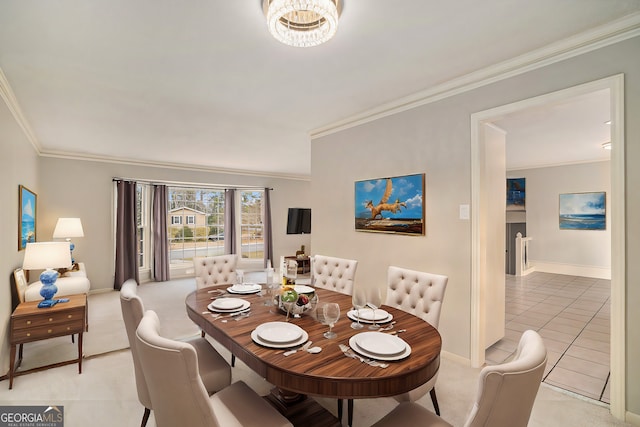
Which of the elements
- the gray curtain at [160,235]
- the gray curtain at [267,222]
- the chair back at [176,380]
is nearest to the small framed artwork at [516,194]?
the gray curtain at [267,222]

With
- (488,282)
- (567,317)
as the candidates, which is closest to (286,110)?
(488,282)

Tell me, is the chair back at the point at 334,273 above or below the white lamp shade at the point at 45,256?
below

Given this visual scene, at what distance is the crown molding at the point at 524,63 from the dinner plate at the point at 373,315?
2109 millimetres

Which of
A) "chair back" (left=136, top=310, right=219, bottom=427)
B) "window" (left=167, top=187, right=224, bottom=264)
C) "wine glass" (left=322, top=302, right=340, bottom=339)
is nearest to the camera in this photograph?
"chair back" (left=136, top=310, right=219, bottom=427)

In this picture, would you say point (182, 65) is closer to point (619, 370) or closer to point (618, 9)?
point (618, 9)

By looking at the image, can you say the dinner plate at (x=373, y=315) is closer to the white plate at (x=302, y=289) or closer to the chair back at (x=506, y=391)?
the white plate at (x=302, y=289)

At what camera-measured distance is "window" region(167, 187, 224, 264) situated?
700 cm

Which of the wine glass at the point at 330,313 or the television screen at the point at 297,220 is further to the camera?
the television screen at the point at 297,220

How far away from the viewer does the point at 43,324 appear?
8.50 feet

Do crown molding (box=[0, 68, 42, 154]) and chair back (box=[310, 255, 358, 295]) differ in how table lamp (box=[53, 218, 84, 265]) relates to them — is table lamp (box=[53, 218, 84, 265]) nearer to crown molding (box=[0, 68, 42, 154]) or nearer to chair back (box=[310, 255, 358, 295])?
crown molding (box=[0, 68, 42, 154])

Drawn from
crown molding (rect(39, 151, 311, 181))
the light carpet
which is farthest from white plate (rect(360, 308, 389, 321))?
crown molding (rect(39, 151, 311, 181))

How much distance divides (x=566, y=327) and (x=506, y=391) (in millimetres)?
3754

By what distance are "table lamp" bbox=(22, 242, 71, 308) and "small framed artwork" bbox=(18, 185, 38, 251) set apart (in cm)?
105

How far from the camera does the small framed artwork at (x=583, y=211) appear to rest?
21.2 ft
